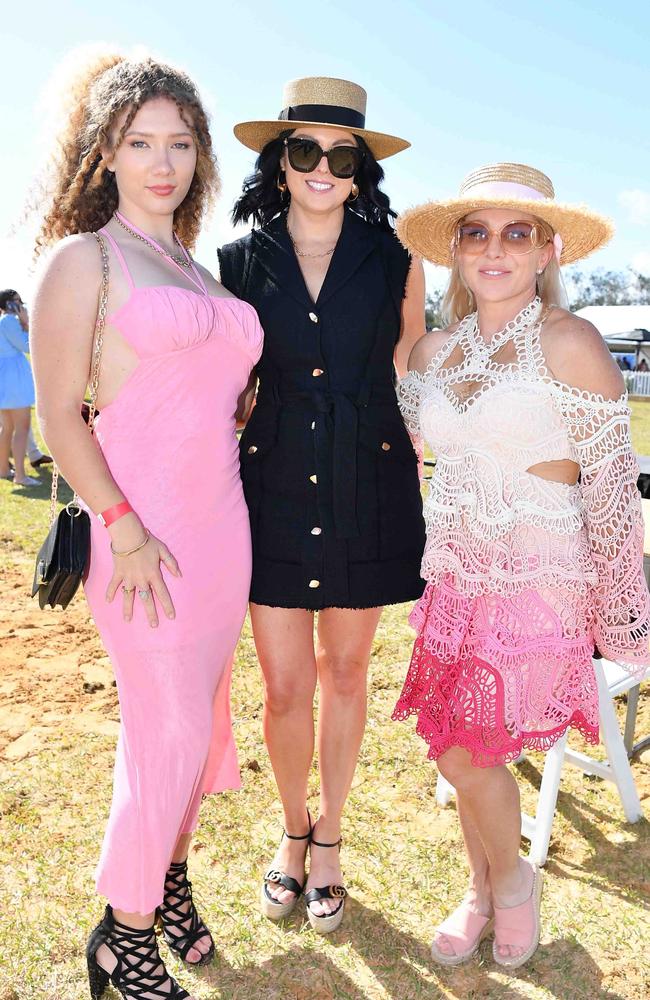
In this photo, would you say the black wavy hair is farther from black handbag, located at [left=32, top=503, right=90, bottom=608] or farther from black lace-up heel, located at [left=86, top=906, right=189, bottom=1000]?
black lace-up heel, located at [left=86, top=906, right=189, bottom=1000]

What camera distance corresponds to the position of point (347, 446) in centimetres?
251

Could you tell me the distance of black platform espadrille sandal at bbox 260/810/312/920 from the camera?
273cm

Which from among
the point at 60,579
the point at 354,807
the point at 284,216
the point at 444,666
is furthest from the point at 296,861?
the point at 284,216

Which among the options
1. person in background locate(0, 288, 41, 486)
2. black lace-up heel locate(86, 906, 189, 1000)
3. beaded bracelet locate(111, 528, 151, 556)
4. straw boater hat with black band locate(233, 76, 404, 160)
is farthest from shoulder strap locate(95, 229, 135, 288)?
person in background locate(0, 288, 41, 486)

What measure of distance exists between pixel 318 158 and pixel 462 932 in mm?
2410

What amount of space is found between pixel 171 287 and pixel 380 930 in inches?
82.2

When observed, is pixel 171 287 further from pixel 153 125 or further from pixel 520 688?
pixel 520 688

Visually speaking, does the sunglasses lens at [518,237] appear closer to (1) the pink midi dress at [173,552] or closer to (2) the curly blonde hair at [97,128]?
(1) the pink midi dress at [173,552]

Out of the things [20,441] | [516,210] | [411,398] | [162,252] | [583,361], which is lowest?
[20,441]

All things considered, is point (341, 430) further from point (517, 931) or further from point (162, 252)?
point (517, 931)

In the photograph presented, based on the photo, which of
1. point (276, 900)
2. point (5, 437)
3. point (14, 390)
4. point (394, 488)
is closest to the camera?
point (394, 488)

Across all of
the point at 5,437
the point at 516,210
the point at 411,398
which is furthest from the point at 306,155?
the point at 5,437

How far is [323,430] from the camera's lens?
2506 millimetres

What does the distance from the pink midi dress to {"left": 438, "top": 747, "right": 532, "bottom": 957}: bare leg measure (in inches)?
28.9
